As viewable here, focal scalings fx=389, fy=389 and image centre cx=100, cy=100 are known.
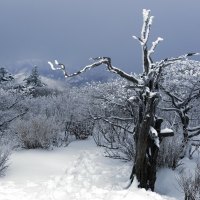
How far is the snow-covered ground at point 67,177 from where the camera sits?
8266 millimetres

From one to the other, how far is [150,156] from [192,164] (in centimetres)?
280

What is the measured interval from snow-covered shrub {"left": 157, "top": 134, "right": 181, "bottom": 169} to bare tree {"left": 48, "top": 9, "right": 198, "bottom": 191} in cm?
147

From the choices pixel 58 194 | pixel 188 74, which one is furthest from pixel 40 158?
pixel 188 74

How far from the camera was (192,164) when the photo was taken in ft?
38.5

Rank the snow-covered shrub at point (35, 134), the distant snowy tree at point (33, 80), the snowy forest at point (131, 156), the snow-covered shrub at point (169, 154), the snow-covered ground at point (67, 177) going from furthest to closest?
the distant snowy tree at point (33, 80)
the snow-covered shrub at point (35, 134)
the snow-covered shrub at point (169, 154)
the snowy forest at point (131, 156)
the snow-covered ground at point (67, 177)

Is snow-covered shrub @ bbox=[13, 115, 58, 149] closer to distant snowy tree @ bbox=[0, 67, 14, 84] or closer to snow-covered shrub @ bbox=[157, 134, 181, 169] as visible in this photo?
snow-covered shrub @ bbox=[157, 134, 181, 169]

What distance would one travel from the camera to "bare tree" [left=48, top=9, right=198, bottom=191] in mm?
9227

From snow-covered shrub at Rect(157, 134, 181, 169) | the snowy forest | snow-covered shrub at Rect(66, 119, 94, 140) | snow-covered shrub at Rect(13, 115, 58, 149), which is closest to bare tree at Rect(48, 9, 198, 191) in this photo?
the snowy forest

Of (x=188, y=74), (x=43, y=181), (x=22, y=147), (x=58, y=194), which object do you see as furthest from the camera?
(x=188, y=74)

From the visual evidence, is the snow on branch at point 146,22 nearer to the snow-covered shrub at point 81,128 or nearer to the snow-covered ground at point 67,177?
the snow-covered ground at point 67,177

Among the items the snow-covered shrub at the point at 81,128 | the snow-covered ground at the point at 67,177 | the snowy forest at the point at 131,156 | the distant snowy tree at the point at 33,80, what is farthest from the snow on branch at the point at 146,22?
the distant snowy tree at the point at 33,80

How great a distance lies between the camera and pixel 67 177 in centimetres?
1021

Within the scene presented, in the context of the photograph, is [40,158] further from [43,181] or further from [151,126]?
Answer: [151,126]

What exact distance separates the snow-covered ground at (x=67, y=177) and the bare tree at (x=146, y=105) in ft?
1.71
